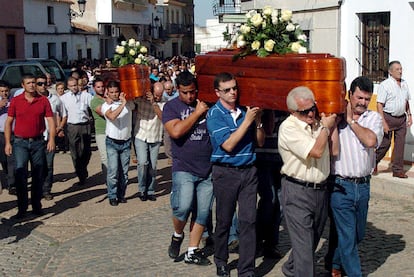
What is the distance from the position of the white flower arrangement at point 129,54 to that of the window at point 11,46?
26237 millimetres

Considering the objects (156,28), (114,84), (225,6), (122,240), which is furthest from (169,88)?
(156,28)

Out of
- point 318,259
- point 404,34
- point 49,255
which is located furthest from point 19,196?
point 404,34

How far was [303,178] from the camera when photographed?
5.75m

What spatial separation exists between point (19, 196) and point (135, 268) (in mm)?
2862

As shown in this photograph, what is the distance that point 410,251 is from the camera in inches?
288

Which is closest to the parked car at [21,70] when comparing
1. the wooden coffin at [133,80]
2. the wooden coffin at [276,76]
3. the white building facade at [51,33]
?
the wooden coffin at [133,80]

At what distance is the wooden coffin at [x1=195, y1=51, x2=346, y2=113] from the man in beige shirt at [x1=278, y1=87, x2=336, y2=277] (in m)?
0.13

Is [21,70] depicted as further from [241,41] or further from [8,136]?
[241,41]

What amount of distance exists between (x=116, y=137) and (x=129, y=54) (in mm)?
1209

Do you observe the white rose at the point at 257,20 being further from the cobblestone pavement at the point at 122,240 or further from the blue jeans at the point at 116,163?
the blue jeans at the point at 116,163

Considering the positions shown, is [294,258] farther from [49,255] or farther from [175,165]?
[49,255]

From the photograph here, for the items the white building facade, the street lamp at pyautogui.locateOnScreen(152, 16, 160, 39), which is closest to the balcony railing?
the white building facade

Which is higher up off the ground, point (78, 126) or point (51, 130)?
point (51, 130)

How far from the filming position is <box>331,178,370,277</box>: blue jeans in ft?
19.6
